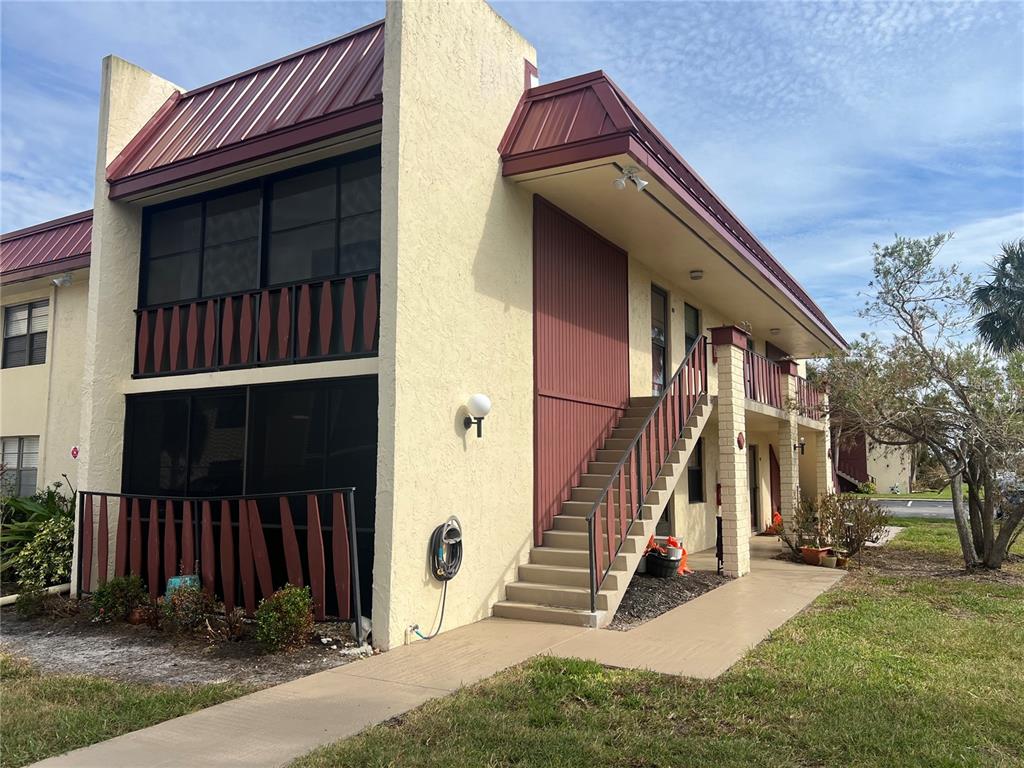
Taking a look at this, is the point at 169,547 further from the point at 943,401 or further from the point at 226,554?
the point at 943,401

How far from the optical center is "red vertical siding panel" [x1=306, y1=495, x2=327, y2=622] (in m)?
7.04

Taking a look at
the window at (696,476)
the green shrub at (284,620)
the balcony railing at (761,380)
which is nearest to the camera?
the green shrub at (284,620)

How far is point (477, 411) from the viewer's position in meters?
7.97

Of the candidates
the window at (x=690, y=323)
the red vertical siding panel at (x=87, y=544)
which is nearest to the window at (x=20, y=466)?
the red vertical siding panel at (x=87, y=544)

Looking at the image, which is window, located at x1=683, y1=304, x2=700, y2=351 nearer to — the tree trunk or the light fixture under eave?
the tree trunk

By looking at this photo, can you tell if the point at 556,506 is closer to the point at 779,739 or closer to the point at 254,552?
the point at 254,552

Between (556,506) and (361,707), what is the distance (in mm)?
4859

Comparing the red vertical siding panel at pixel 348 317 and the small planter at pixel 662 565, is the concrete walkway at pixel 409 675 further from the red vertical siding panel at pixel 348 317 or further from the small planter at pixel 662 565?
the red vertical siding panel at pixel 348 317

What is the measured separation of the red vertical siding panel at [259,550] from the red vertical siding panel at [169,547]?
1216 millimetres

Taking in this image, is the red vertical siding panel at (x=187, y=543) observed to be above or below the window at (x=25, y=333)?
below

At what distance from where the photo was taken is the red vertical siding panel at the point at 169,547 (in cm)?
812

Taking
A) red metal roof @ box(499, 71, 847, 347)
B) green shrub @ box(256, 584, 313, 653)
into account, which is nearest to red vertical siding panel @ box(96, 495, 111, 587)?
green shrub @ box(256, 584, 313, 653)

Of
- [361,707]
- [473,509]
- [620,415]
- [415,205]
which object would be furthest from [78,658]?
[620,415]

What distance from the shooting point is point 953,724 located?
4.77 metres
